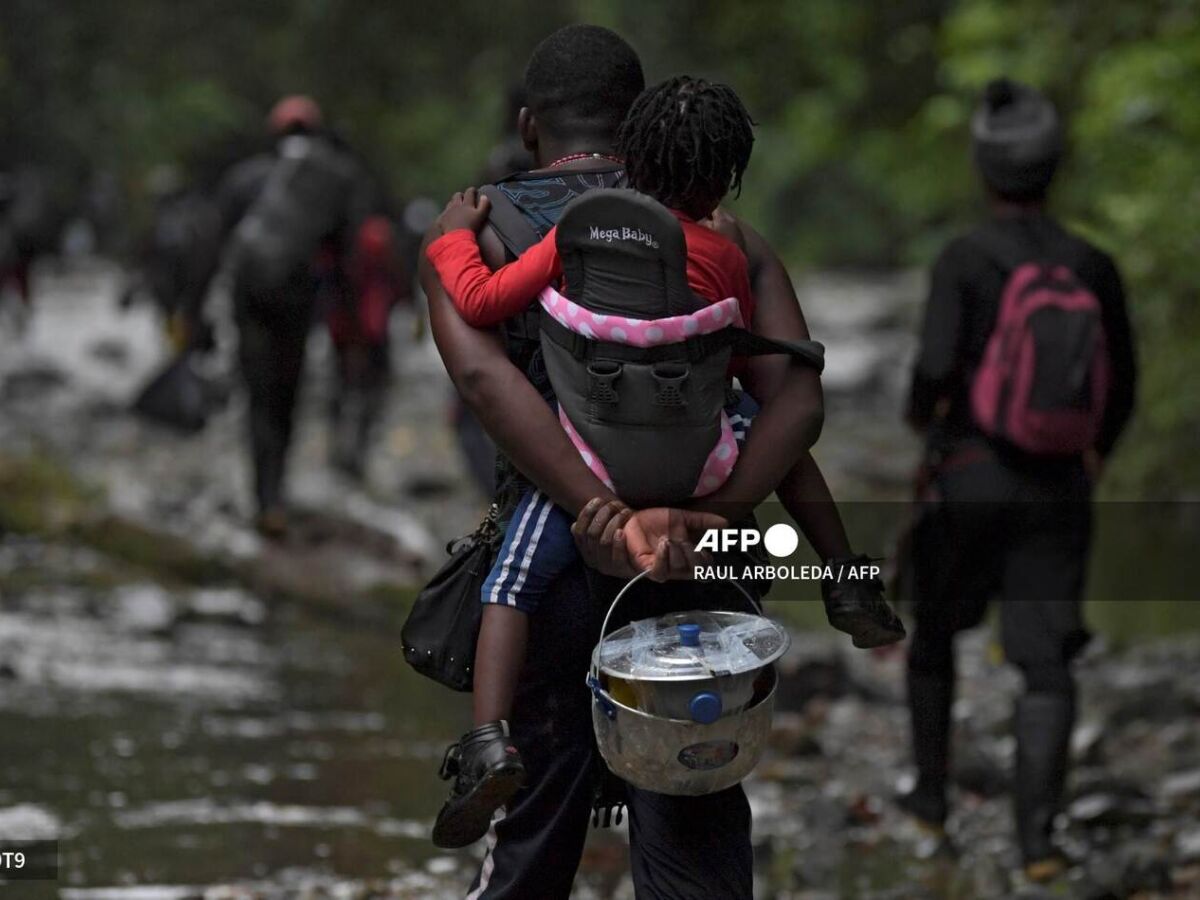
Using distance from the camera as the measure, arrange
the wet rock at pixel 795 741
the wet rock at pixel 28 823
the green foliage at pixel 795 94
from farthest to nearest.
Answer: the green foliage at pixel 795 94
the wet rock at pixel 795 741
the wet rock at pixel 28 823

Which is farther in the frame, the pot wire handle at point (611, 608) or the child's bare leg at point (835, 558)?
the child's bare leg at point (835, 558)

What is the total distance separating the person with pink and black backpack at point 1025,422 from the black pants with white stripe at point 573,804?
7.94 feet

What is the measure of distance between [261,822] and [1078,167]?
12884mm

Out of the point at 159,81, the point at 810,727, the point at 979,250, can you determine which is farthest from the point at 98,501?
the point at 159,81

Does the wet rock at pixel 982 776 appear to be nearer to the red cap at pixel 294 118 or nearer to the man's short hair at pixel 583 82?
the man's short hair at pixel 583 82

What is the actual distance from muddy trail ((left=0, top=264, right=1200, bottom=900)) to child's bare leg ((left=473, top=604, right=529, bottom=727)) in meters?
2.15

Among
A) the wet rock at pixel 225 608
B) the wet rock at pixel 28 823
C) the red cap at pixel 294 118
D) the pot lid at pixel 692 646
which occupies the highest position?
the red cap at pixel 294 118

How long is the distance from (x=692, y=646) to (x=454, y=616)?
0.55 m

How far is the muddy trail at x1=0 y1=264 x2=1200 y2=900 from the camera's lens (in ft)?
20.5

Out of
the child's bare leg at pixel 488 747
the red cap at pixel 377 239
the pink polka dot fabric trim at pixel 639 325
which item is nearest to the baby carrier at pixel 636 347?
the pink polka dot fabric trim at pixel 639 325

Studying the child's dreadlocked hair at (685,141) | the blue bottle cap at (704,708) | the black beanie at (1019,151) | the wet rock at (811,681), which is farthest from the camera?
the wet rock at (811,681)

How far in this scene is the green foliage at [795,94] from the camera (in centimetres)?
1130

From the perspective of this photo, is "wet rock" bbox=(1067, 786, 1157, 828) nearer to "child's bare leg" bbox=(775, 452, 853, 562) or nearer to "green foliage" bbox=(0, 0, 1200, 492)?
"green foliage" bbox=(0, 0, 1200, 492)

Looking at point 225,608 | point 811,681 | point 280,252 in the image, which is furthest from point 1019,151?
point 225,608
